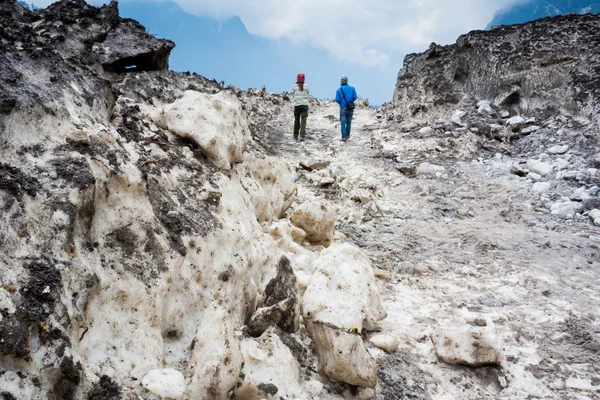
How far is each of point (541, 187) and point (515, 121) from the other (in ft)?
10.7

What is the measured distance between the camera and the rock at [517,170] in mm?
6109

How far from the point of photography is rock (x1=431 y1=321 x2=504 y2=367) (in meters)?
2.28

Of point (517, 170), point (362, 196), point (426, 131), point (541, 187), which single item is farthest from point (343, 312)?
point (426, 131)

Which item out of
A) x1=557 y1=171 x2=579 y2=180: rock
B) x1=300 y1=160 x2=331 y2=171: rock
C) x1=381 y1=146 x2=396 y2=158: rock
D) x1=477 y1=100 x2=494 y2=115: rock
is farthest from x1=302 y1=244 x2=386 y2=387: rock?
x1=477 y1=100 x2=494 y2=115: rock

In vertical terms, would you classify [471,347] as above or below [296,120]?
below

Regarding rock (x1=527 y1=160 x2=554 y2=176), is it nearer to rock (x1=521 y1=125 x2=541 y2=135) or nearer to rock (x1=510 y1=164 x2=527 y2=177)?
rock (x1=510 y1=164 x2=527 y2=177)

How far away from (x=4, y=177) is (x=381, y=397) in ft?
6.64

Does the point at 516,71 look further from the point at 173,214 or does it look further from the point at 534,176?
Answer: the point at 173,214

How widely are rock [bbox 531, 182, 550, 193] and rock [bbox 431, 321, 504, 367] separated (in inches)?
152

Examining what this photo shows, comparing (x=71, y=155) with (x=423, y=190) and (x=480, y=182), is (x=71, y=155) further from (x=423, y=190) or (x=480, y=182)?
(x=480, y=182)

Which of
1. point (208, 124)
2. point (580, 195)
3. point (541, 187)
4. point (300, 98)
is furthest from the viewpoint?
point (300, 98)

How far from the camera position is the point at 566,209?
489 centimetres

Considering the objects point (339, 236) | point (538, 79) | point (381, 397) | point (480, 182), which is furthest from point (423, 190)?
point (538, 79)

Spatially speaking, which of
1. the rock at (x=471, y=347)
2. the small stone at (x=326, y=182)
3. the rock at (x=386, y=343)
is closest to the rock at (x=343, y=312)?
the rock at (x=386, y=343)
